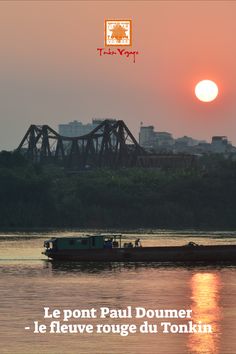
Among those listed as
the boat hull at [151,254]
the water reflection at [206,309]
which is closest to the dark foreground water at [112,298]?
the water reflection at [206,309]

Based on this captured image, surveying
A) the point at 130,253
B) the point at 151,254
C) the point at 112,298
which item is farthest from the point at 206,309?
the point at 130,253

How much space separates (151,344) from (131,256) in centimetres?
5457

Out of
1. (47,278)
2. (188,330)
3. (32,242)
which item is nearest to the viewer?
(188,330)

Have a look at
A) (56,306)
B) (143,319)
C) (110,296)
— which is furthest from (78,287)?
(143,319)

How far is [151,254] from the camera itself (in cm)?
11912

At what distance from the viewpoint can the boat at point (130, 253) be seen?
119375mm

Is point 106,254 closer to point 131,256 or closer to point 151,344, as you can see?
point 131,256

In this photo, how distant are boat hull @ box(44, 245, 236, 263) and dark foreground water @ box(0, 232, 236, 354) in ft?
4.61

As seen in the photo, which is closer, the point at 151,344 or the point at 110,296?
the point at 151,344

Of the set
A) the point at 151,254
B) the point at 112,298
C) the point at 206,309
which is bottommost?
the point at 151,254

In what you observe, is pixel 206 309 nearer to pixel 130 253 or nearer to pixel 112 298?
pixel 112 298

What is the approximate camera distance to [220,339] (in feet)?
218

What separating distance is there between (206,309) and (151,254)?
128ft

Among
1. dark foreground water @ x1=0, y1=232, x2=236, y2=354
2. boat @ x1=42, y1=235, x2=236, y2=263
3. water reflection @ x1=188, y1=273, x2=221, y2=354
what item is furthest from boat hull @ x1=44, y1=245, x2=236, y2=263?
water reflection @ x1=188, y1=273, x2=221, y2=354
